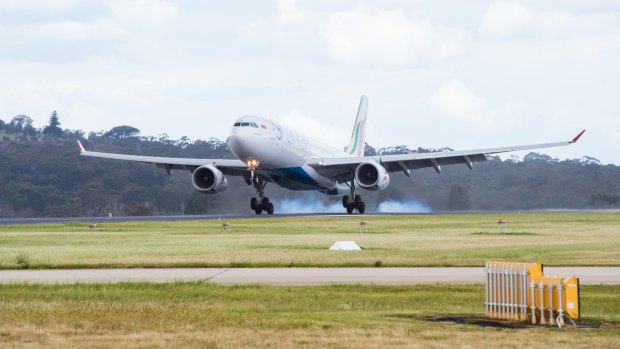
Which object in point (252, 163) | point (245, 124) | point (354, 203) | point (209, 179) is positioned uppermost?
point (245, 124)

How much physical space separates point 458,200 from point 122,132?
11577 centimetres

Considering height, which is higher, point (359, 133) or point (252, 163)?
point (359, 133)

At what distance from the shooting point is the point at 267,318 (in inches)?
744

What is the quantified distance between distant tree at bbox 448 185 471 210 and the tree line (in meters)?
0.07

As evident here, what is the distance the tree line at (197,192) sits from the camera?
82688mm

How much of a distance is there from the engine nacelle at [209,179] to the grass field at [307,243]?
282 inches

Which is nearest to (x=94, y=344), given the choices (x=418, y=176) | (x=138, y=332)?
(x=138, y=332)

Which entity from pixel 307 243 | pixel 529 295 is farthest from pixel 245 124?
pixel 529 295

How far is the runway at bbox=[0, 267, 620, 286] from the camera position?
25531mm

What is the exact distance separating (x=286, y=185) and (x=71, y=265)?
40.5 m

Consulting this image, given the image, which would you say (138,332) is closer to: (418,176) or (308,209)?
(308,209)

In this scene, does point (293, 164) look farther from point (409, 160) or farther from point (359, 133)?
point (359, 133)

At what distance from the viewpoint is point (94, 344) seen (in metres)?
16.0

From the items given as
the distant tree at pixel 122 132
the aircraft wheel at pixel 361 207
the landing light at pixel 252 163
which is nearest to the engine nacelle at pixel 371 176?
the aircraft wheel at pixel 361 207
